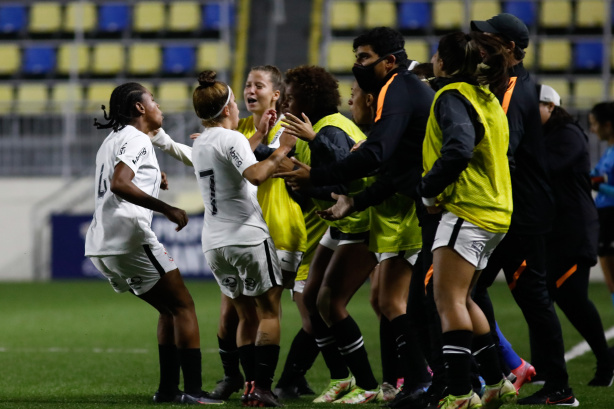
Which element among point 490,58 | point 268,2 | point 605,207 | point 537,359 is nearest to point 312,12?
point 268,2

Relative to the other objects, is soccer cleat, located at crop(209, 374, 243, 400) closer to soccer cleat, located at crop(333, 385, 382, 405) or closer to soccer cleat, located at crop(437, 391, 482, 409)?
soccer cleat, located at crop(333, 385, 382, 405)

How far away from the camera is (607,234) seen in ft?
27.0

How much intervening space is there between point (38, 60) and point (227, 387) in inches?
620

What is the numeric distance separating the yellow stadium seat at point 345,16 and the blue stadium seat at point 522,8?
296 cm

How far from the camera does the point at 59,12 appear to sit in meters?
20.3

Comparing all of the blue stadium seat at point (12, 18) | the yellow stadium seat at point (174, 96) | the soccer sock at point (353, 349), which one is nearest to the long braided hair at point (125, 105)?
the soccer sock at point (353, 349)

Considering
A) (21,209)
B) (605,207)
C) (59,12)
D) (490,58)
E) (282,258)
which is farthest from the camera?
(59,12)

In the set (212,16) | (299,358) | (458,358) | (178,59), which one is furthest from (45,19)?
(458,358)

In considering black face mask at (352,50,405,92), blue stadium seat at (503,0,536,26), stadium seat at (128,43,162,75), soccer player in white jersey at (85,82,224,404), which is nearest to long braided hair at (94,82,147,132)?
soccer player in white jersey at (85,82,224,404)

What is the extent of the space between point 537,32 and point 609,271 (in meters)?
11.5

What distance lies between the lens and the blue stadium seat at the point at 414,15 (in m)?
19.1

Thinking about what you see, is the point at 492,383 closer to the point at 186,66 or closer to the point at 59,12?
the point at 186,66

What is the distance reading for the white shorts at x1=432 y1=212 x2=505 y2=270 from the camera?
4234 millimetres

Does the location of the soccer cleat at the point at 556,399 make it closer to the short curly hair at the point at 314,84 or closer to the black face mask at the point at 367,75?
the black face mask at the point at 367,75
